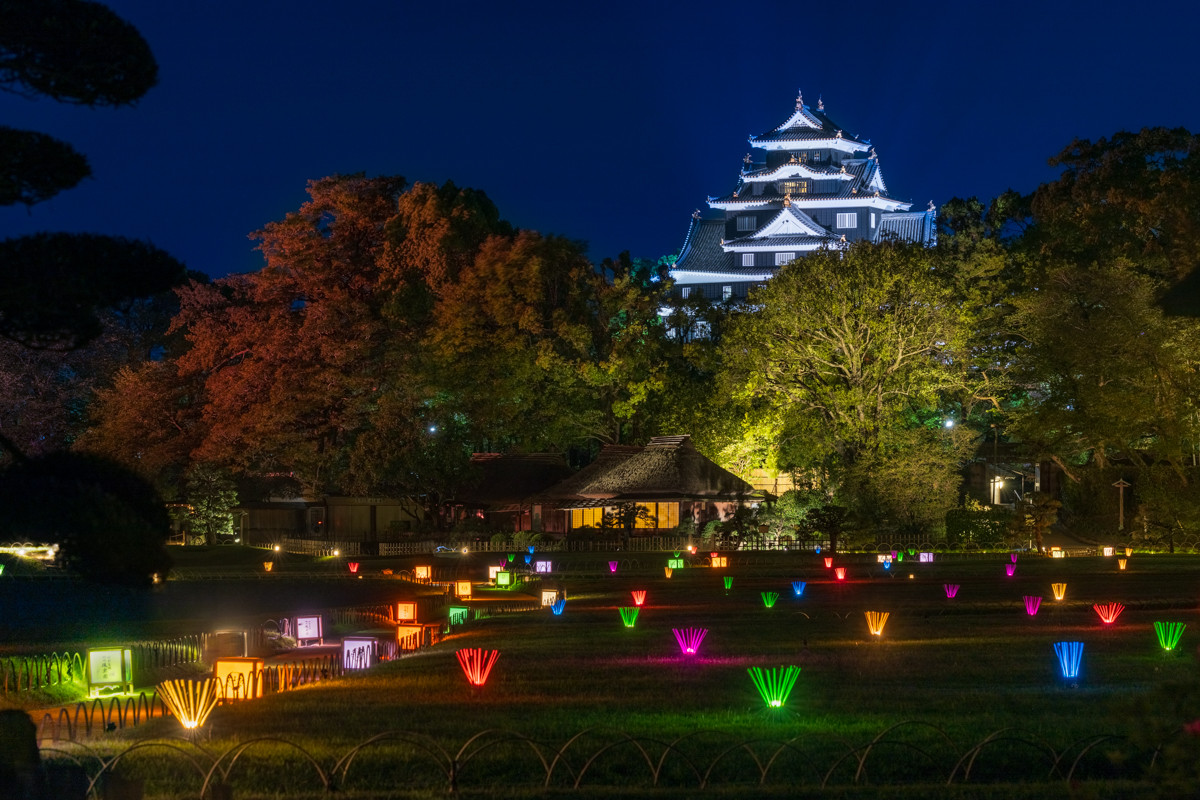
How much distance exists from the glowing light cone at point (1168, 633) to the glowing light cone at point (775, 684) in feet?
21.1

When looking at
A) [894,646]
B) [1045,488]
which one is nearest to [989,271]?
[1045,488]

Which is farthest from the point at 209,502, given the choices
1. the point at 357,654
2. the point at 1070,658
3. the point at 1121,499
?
the point at 1070,658

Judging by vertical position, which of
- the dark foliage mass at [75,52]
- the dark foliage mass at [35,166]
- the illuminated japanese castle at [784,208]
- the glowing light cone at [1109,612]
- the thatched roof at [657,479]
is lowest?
the glowing light cone at [1109,612]

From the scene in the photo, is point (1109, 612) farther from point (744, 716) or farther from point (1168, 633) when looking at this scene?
point (744, 716)

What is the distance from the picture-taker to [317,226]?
171 feet

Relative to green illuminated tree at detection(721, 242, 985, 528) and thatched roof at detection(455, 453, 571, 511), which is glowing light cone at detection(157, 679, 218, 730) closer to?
green illuminated tree at detection(721, 242, 985, 528)

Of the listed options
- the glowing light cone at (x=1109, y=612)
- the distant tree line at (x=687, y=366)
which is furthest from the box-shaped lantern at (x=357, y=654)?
the distant tree line at (x=687, y=366)

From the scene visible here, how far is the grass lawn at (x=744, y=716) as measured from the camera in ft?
31.2

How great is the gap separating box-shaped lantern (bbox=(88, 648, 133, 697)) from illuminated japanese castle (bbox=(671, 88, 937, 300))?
70.4 meters

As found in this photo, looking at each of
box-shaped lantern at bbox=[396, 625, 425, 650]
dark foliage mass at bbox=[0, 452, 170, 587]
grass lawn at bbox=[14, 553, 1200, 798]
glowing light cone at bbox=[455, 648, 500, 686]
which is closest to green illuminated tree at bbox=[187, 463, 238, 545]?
grass lawn at bbox=[14, 553, 1200, 798]

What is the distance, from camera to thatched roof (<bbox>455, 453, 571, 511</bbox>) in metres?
51.1

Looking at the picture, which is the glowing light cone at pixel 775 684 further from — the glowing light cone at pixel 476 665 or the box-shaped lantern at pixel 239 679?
the box-shaped lantern at pixel 239 679

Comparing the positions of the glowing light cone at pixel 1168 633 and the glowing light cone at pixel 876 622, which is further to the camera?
the glowing light cone at pixel 876 622

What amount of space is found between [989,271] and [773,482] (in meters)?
15.7
